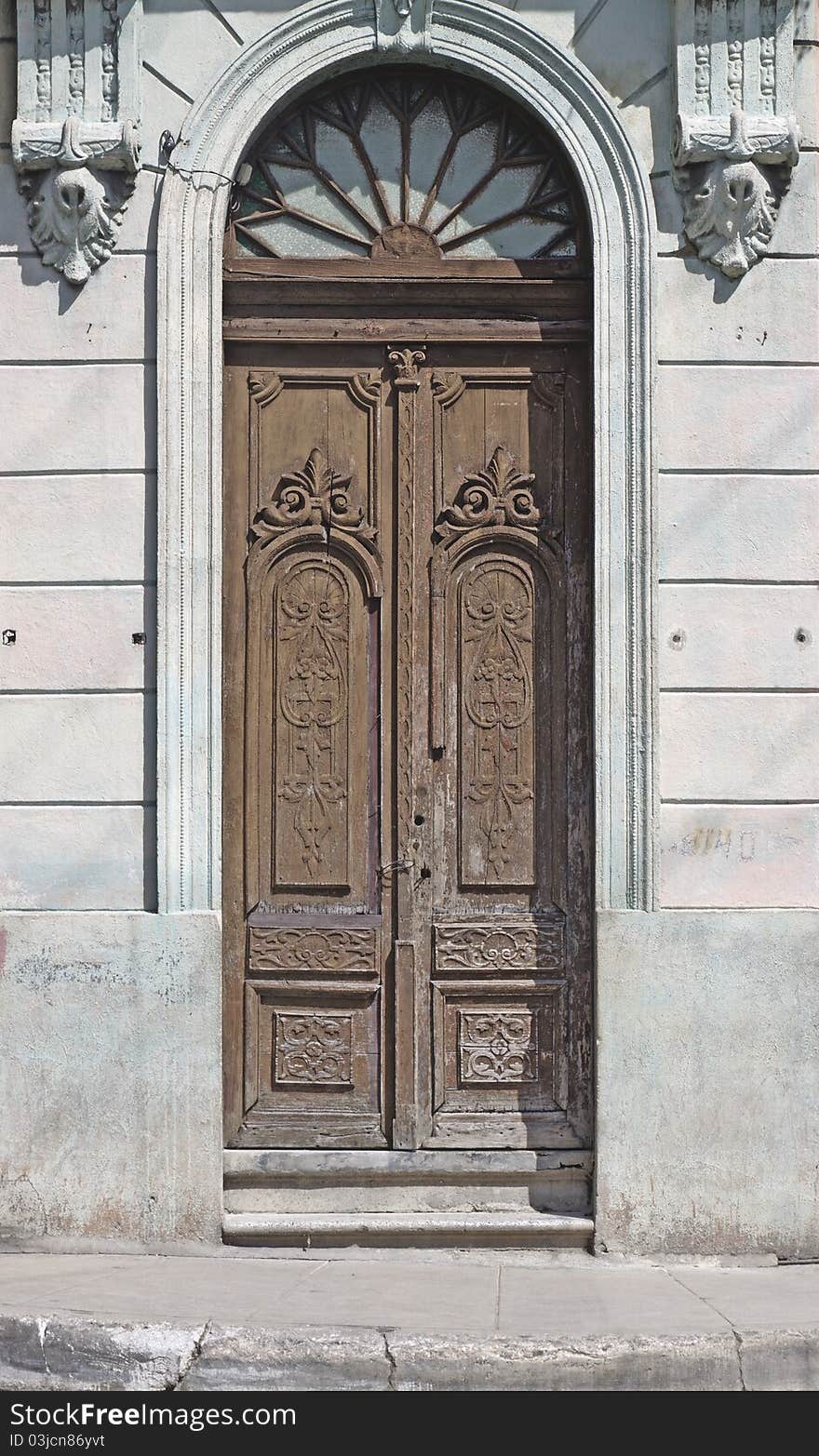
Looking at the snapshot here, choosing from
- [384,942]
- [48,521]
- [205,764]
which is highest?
[48,521]

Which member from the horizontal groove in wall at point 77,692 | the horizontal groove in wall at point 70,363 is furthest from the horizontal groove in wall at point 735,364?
the horizontal groove in wall at point 77,692

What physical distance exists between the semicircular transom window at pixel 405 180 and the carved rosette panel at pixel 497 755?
170cm

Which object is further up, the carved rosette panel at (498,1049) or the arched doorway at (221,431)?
the arched doorway at (221,431)

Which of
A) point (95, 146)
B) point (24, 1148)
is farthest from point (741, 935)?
point (95, 146)

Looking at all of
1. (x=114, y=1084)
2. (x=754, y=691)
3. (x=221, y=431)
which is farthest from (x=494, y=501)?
(x=114, y=1084)

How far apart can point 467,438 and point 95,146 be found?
1.95m

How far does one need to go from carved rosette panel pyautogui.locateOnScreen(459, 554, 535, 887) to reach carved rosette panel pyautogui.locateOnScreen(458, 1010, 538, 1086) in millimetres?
593

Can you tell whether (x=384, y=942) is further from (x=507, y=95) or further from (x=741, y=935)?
(x=507, y=95)

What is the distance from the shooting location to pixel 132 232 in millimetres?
6242

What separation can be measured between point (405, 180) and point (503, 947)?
3.33m

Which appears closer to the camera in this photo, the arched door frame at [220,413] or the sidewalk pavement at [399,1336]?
the sidewalk pavement at [399,1336]

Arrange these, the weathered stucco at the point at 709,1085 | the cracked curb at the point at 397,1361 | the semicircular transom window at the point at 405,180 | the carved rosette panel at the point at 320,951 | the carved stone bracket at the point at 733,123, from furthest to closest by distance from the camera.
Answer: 1. the semicircular transom window at the point at 405,180
2. the carved rosette panel at the point at 320,951
3. the carved stone bracket at the point at 733,123
4. the weathered stucco at the point at 709,1085
5. the cracked curb at the point at 397,1361

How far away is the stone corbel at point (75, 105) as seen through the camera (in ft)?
20.2

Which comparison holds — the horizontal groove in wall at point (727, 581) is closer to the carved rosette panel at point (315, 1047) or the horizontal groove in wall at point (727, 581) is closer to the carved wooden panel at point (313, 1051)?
the carved wooden panel at point (313, 1051)
